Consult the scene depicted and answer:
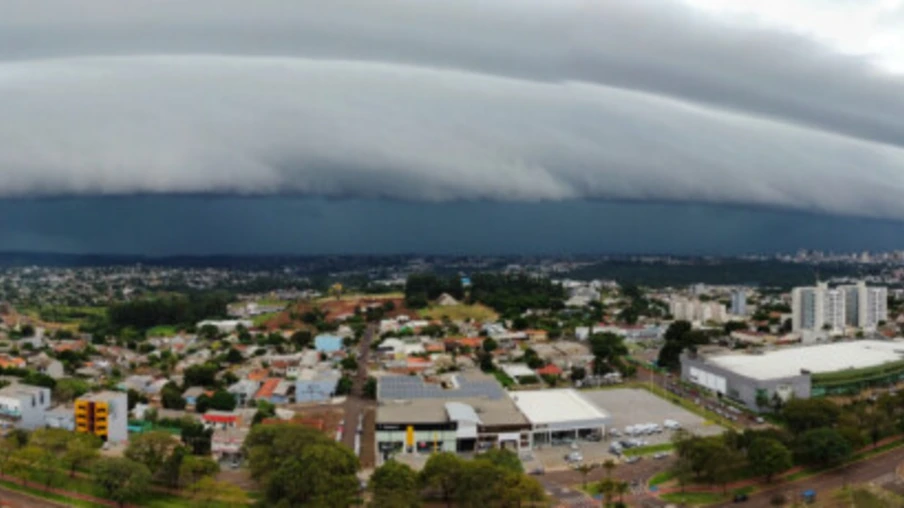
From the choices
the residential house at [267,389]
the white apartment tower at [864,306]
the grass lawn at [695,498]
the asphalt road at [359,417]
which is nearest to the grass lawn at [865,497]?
the grass lawn at [695,498]

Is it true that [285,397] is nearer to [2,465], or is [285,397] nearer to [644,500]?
[2,465]

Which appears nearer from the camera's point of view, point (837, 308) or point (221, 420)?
point (221, 420)

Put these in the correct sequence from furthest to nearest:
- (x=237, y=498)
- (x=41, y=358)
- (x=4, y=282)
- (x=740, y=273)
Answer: (x=740, y=273)
(x=4, y=282)
(x=41, y=358)
(x=237, y=498)

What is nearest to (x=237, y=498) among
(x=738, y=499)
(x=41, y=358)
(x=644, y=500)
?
(x=644, y=500)

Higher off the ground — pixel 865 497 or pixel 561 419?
pixel 561 419

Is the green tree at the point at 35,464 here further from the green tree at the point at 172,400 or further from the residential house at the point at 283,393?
the residential house at the point at 283,393

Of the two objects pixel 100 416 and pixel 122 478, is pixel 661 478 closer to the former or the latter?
pixel 122 478

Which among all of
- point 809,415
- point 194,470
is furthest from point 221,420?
point 809,415
